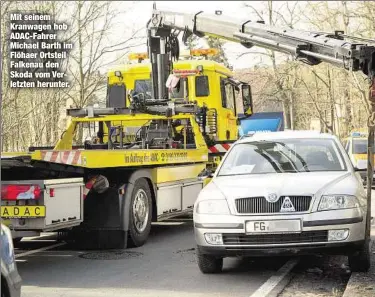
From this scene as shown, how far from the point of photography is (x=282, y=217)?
6.28 meters

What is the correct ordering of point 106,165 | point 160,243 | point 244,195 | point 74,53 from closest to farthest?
1. point 244,195
2. point 106,165
3. point 160,243
4. point 74,53

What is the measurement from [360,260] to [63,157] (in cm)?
362

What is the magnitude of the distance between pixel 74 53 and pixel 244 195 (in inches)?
711

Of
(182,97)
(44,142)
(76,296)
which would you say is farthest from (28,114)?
(76,296)

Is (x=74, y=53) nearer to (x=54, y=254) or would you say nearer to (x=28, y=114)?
(x=28, y=114)

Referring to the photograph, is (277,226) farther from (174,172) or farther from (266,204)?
(174,172)

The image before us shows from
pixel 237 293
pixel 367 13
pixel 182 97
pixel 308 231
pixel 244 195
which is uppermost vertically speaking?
pixel 367 13

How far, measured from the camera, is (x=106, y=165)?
7961mm

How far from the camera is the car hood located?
254 inches

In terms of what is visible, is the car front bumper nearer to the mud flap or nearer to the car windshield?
the car windshield

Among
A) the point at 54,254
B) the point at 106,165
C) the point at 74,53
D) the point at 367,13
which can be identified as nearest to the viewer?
the point at 106,165

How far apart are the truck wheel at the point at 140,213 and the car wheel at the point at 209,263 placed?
209 centimetres

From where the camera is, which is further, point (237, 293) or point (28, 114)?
point (28, 114)

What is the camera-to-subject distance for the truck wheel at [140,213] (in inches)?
351
